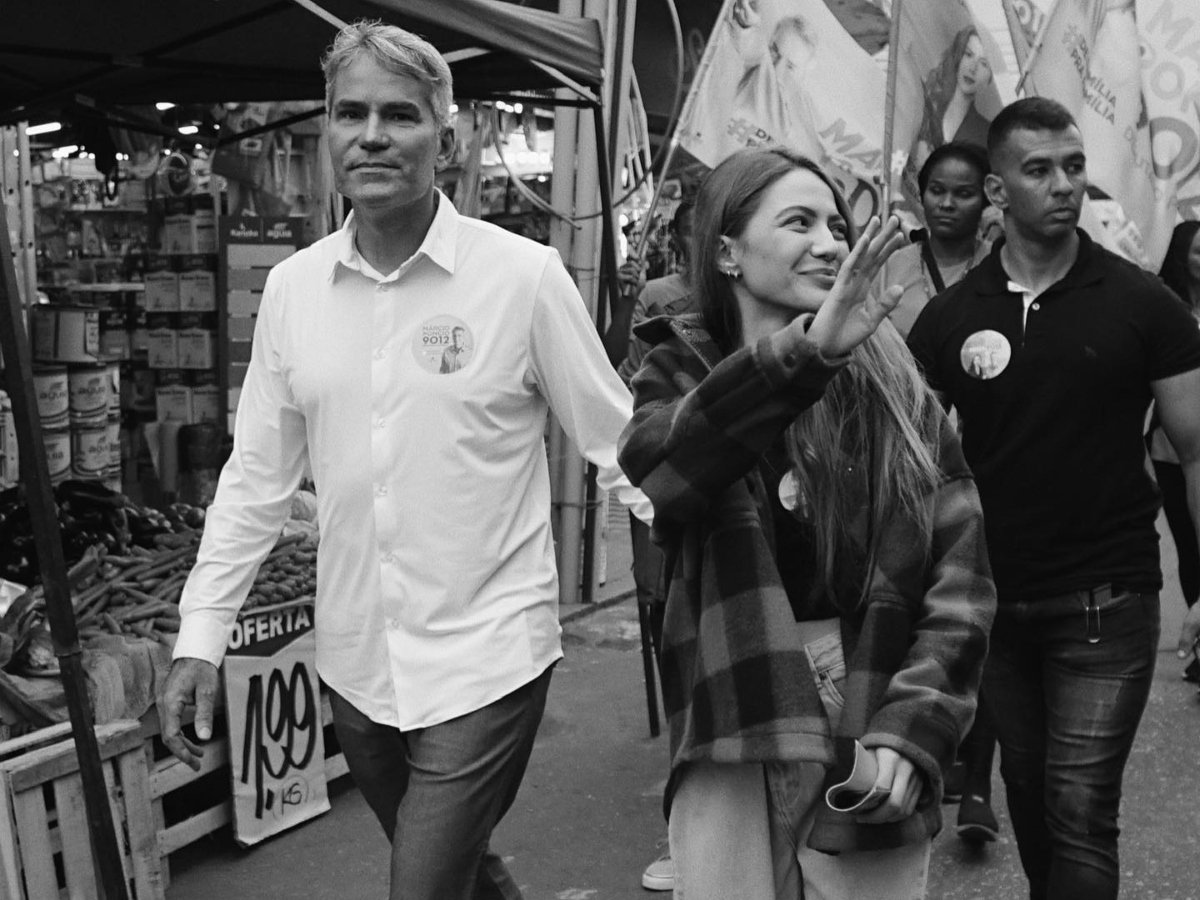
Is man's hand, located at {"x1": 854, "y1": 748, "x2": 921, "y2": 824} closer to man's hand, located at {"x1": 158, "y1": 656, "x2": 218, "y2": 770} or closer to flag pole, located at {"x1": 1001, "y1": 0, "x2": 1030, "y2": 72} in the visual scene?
man's hand, located at {"x1": 158, "y1": 656, "x2": 218, "y2": 770}

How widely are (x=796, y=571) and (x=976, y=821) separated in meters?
2.89

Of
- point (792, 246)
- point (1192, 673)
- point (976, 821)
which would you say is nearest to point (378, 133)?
point (792, 246)

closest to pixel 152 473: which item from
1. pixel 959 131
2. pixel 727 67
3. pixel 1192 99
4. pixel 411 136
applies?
pixel 727 67

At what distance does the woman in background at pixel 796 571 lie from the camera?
2.16 metres

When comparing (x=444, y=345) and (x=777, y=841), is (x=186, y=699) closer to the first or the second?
(x=444, y=345)

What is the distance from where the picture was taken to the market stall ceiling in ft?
16.0

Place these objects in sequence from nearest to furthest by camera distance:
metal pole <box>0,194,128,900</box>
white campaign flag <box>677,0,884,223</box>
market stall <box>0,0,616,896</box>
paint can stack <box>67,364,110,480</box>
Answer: metal pole <box>0,194,128,900</box>, market stall <box>0,0,616,896</box>, white campaign flag <box>677,0,884,223</box>, paint can stack <box>67,364,110,480</box>

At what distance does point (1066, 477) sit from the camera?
3.42m

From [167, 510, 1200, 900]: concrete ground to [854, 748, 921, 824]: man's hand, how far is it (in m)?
1.77

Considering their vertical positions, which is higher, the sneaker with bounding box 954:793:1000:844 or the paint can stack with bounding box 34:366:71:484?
the paint can stack with bounding box 34:366:71:484

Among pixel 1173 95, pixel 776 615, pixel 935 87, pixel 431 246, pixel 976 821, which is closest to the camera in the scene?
pixel 776 615

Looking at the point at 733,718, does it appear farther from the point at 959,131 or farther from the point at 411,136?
the point at 959,131

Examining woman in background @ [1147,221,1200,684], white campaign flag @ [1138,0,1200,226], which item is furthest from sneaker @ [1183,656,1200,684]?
white campaign flag @ [1138,0,1200,226]

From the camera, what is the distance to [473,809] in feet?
9.19
